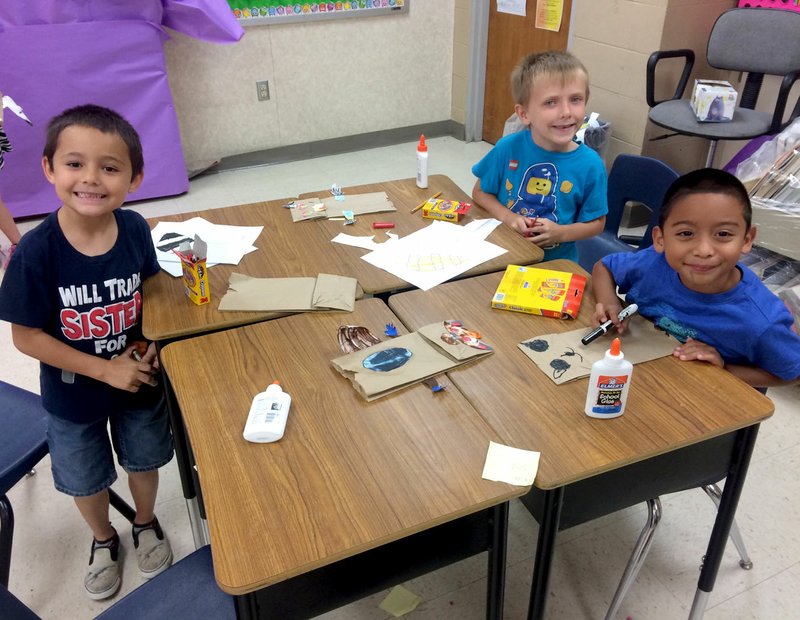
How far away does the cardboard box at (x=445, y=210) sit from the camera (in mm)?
1922

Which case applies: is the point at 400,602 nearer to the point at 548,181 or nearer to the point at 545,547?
the point at 545,547

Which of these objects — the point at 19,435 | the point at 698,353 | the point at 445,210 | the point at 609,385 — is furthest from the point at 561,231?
the point at 19,435

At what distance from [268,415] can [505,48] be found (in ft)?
13.1

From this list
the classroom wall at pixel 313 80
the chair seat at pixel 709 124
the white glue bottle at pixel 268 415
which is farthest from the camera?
the classroom wall at pixel 313 80

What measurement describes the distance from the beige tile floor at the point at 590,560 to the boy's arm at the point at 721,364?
0.69m

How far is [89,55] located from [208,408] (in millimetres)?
3036

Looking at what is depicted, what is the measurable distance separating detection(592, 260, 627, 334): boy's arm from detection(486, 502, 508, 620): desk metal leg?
1.60 feet

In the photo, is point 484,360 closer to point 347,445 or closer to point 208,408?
point 347,445

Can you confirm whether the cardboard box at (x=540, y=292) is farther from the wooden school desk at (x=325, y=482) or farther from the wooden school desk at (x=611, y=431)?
the wooden school desk at (x=325, y=482)

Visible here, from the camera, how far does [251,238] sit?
1.81 meters

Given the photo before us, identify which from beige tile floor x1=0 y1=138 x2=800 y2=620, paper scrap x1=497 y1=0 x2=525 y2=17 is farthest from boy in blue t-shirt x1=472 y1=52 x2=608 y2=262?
paper scrap x1=497 y1=0 x2=525 y2=17

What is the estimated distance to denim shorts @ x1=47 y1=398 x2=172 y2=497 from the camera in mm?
1523

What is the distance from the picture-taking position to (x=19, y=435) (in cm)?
155

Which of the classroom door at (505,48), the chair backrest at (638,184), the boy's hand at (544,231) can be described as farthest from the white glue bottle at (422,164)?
the classroom door at (505,48)
